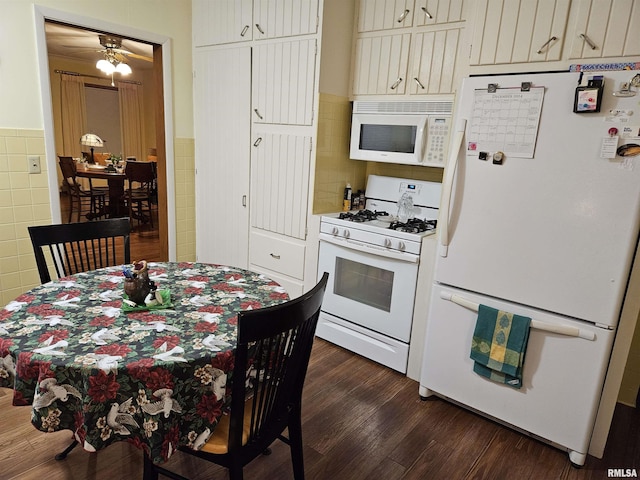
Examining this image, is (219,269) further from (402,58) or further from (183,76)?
(183,76)

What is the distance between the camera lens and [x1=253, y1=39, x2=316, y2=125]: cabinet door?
9.04 feet

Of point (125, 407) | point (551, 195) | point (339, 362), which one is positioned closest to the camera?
point (125, 407)

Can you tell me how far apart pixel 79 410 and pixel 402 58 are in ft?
8.24

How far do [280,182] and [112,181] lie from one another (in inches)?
152

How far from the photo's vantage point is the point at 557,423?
195 centimetres

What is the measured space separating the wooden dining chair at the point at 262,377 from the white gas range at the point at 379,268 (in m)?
1.17

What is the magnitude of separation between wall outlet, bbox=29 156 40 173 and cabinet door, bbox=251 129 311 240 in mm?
1463

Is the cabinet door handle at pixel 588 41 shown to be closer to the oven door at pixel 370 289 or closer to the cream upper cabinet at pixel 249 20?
the oven door at pixel 370 289

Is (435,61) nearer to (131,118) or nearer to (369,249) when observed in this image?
(369,249)

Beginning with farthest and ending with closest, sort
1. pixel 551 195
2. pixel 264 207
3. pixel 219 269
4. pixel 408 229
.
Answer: pixel 264 207 < pixel 408 229 < pixel 219 269 < pixel 551 195

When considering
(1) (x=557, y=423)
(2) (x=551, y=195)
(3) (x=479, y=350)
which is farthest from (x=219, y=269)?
(1) (x=557, y=423)

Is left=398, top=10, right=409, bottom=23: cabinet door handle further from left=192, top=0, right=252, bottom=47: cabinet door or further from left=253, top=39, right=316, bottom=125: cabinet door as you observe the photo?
left=192, top=0, right=252, bottom=47: cabinet door

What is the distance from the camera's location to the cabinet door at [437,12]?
7.84ft

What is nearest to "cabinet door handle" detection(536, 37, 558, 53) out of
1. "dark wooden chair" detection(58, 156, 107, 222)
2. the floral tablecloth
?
the floral tablecloth
